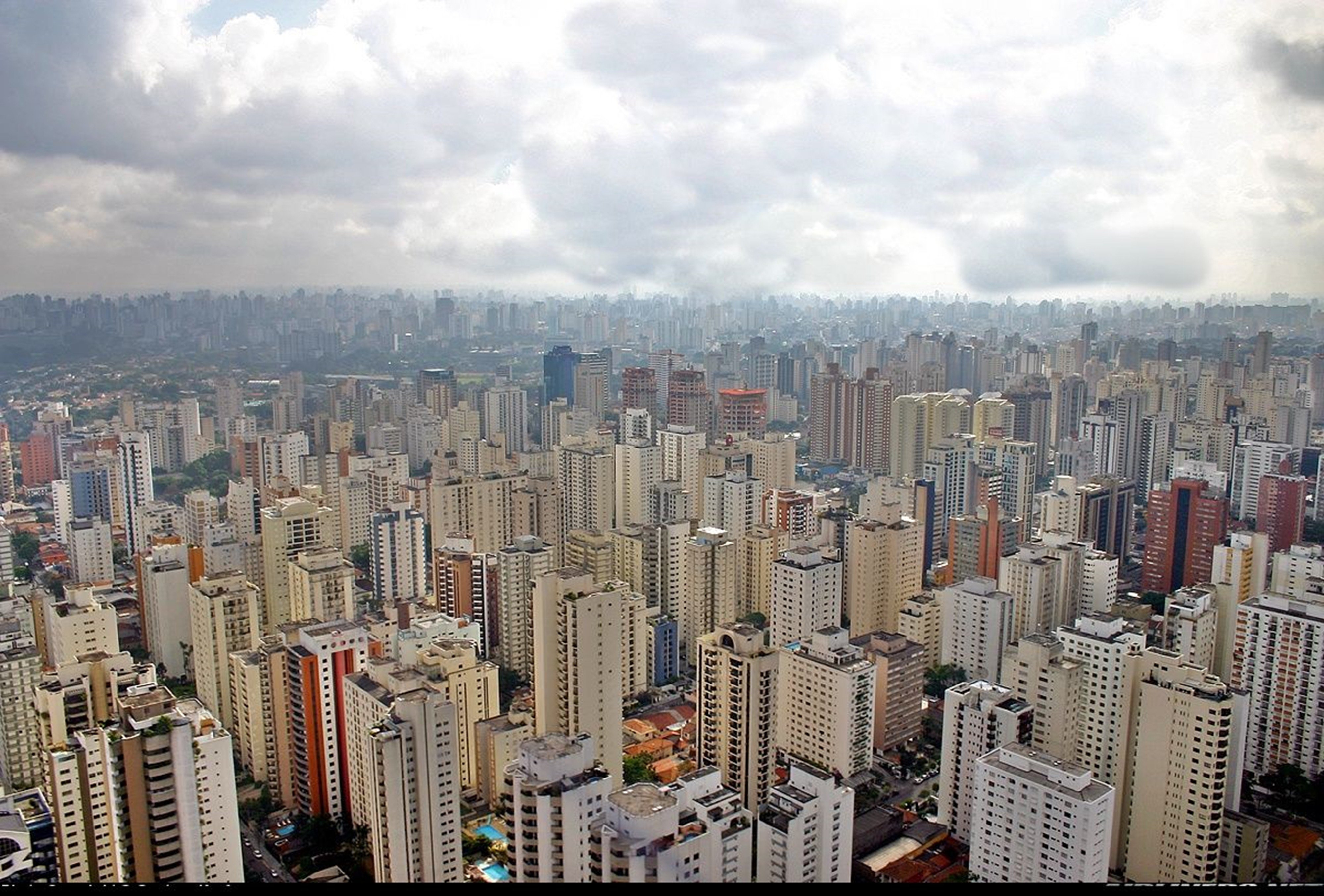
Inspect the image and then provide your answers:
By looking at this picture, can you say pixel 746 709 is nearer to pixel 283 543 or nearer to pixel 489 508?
pixel 283 543

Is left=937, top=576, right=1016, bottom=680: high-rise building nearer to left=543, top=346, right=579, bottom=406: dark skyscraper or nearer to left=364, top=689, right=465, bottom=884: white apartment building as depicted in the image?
left=364, top=689, right=465, bottom=884: white apartment building

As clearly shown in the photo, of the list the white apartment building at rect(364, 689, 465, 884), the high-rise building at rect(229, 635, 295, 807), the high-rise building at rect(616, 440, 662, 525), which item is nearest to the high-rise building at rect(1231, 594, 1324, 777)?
the white apartment building at rect(364, 689, 465, 884)

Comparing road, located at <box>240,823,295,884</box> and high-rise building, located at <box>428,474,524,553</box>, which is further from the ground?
high-rise building, located at <box>428,474,524,553</box>

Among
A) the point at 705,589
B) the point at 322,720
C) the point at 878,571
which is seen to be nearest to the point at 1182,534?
the point at 878,571

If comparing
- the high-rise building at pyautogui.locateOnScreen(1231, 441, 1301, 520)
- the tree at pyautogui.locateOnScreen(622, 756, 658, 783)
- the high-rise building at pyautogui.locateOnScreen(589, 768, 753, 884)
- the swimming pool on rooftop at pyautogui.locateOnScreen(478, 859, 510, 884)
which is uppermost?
the high-rise building at pyautogui.locateOnScreen(1231, 441, 1301, 520)

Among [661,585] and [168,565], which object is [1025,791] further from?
[168,565]

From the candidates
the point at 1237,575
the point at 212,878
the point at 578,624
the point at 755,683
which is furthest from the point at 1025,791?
the point at 1237,575

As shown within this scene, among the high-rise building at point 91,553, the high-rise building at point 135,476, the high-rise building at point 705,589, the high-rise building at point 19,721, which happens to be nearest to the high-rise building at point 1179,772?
the high-rise building at point 705,589
